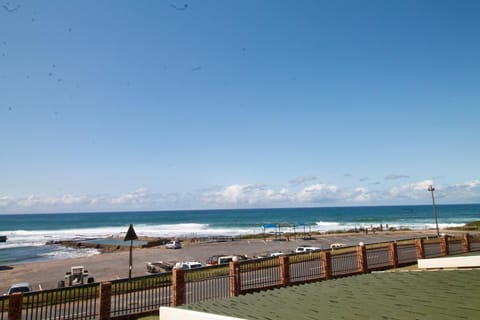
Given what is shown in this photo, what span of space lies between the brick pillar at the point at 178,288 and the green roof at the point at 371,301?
17.7 feet

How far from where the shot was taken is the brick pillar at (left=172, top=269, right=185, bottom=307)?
12.4m

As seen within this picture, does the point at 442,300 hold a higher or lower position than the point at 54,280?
higher

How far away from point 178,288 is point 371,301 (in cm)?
812

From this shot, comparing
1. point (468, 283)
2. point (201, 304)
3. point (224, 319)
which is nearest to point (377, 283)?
point (468, 283)

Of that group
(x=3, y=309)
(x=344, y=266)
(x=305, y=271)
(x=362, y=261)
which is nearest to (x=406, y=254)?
(x=344, y=266)

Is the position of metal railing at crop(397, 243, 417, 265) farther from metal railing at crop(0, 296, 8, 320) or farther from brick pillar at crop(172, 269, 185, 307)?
metal railing at crop(0, 296, 8, 320)

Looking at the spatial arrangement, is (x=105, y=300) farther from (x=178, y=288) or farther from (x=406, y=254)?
(x=406, y=254)

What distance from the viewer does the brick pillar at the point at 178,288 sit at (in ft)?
Answer: 40.8

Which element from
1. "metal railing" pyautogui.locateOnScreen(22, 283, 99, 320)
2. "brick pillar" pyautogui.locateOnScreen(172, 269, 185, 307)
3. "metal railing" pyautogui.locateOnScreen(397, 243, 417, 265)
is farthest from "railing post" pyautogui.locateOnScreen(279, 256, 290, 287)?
"metal railing" pyautogui.locateOnScreen(397, 243, 417, 265)

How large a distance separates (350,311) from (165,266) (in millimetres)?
29676

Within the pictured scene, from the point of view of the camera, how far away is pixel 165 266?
3275cm

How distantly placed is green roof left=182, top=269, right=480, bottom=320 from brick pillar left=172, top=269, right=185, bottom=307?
17.7 ft

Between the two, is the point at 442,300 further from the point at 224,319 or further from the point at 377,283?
the point at 224,319

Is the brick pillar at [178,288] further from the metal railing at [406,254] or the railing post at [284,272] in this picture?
the metal railing at [406,254]
